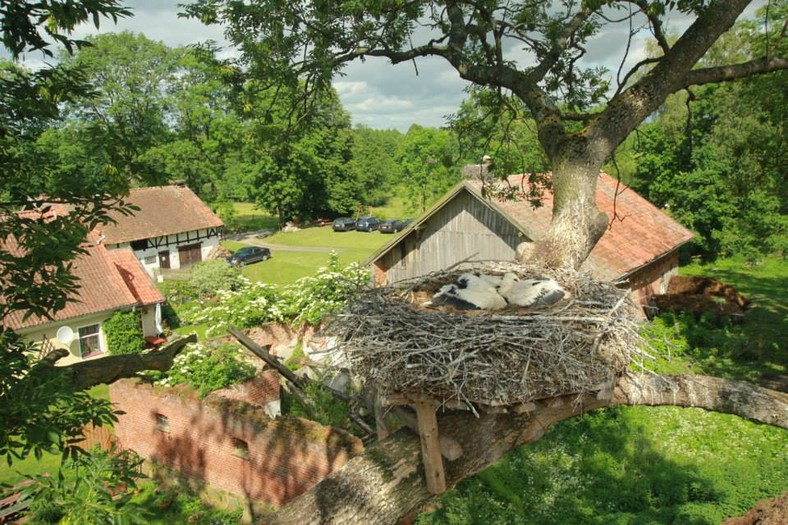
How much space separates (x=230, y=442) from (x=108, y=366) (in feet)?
21.1

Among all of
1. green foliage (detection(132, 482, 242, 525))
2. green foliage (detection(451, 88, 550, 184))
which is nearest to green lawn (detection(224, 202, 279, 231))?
green foliage (detection(132, 482, 242, 525))

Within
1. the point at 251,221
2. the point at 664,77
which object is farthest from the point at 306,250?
the point at 664,77

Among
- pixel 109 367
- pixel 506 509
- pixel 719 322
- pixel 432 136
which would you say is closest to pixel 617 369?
pixel 109 367

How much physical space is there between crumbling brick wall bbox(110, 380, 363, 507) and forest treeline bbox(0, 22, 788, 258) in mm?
5475

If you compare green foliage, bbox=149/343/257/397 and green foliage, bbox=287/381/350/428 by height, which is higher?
green foliage, bbox=149/343/257/397

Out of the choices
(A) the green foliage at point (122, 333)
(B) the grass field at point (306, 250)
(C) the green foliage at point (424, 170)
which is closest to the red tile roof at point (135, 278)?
(A) the green foliage at point (122, 333)

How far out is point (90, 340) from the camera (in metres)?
20.0

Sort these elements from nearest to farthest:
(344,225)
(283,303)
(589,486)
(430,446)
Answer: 1. (430,446)
2. (589,486)
3. (283,303)
4. (344,225)

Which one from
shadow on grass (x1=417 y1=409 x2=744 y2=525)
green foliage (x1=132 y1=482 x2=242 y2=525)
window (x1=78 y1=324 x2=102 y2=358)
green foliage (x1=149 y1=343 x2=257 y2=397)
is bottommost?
green foliage (x1=132 y1=482 x2=242 y2=525)

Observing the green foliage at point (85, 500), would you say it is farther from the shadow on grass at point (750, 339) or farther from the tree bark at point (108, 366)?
the shadow on grass at point (750, 339)

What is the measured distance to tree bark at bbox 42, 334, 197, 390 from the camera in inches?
→ 219

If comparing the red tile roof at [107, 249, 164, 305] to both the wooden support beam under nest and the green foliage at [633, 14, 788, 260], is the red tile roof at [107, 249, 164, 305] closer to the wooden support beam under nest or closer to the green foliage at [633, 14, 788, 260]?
the wooden support beam under nest

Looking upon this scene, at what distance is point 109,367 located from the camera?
584cm

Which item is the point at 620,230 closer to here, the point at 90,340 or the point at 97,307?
the point at 97,307
